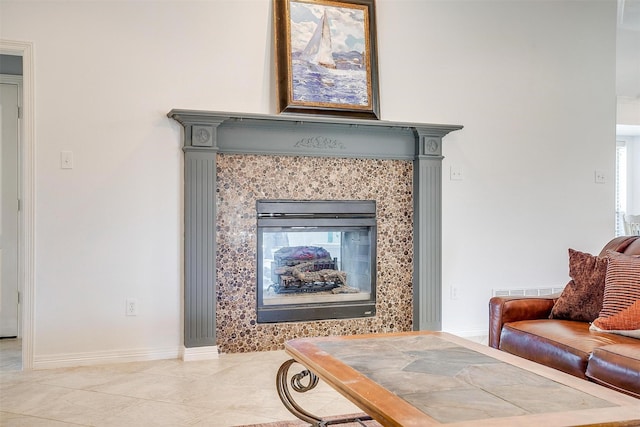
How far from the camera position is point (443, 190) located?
14.5ft

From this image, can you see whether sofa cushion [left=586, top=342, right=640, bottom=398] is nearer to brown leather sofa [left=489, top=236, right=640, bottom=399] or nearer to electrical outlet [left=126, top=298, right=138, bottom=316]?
brown leather sofa [left=489, top=236, right=640, bottom=399]

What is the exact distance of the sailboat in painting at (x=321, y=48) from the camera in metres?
4.03

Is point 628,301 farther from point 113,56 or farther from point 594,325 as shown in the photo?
point 113,56

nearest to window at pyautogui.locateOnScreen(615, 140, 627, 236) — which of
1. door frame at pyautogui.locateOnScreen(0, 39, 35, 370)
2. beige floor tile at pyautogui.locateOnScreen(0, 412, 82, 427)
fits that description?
door frame at pyautogui.locateOnScreen(0, 39, 35, 370)

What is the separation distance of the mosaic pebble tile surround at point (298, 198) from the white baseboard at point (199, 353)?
90 millimetres

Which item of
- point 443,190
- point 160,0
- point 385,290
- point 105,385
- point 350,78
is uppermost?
point 160,0

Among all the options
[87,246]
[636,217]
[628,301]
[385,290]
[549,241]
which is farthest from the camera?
[636,217]

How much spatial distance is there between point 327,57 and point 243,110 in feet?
2.39

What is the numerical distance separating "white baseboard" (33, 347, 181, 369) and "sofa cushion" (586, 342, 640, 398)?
8.50 feet

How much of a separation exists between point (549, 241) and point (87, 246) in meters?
3.58

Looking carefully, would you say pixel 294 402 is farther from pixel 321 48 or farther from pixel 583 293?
pixel 321 48

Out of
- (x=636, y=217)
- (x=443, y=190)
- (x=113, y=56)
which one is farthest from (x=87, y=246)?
(x=636, y=217)

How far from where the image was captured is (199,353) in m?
3.73

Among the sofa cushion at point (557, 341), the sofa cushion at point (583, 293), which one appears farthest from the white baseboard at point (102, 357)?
the sofa cushion at point (583, 293)
